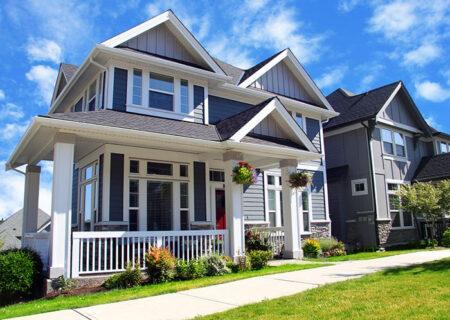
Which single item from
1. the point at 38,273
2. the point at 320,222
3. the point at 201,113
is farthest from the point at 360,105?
the point at 38,273

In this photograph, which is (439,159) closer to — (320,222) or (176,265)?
(320,222)

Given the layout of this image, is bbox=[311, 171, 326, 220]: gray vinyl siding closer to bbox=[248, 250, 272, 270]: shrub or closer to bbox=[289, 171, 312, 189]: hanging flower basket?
bbox=[289, 171, 312, 189]: hanging flower basket

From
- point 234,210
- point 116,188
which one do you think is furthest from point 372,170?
point 116,188

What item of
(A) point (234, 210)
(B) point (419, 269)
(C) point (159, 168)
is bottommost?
(B) point (419, 269)

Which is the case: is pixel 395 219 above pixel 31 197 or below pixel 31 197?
Result: below

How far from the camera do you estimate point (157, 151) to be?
43.3ft

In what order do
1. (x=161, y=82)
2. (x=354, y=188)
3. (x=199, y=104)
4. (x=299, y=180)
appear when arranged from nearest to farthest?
(x=299, y=180) → (x=161, y=82) → (x=199, y=104) → (x=354, y=188)

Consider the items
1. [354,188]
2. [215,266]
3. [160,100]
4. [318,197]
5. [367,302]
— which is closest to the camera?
[367,302]

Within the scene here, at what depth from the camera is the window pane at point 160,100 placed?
13312 millimetres

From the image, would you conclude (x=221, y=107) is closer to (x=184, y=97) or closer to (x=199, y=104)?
(x=199, y=104)

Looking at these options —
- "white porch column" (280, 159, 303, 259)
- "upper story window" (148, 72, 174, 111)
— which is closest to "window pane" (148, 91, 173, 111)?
"upper story window" (148, 72, 174, 111)

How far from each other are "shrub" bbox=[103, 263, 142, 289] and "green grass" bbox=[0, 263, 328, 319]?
0.93 ft

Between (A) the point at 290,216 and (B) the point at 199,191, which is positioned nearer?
(A) the point at 290,216

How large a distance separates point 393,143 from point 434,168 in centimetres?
265
